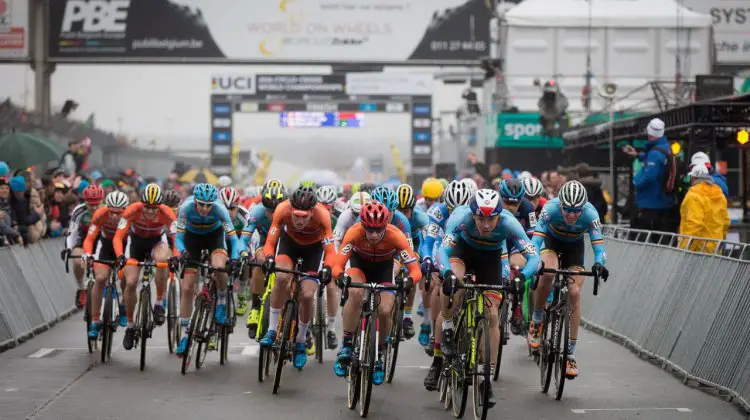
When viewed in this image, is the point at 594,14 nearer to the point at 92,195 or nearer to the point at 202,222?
the point at 92,195

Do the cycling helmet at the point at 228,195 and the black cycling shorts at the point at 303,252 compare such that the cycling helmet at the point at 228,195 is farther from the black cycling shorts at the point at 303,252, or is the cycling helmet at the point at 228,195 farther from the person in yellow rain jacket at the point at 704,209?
the person in yellow rain jacket at the point at 704,209

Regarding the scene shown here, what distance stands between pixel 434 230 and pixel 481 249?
1657mm

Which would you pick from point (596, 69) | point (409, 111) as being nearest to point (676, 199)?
point (596, 69)

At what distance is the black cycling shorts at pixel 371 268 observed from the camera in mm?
11766

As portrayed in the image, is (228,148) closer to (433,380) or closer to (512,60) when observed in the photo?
(512,60)

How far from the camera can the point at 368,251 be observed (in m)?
11.7

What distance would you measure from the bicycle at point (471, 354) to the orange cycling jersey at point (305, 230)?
5.89 feet

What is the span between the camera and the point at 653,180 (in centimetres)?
1798

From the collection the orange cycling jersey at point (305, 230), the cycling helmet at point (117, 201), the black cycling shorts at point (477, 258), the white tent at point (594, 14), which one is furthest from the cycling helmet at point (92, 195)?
the white tent at point (594, 14)

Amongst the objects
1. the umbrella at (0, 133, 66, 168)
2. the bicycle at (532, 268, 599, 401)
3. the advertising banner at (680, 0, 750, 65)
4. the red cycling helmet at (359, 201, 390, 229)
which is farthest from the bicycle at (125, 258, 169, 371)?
the advertising banner at (680, 0, 750, 65)

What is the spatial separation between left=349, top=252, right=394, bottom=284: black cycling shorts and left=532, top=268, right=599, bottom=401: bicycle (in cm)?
131

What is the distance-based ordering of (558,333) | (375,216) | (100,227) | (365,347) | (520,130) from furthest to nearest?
(520,130) < (100,227) < (558,333) < (375,216) < (365,347)

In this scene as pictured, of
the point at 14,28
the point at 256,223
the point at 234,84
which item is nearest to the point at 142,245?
the point at 256,223

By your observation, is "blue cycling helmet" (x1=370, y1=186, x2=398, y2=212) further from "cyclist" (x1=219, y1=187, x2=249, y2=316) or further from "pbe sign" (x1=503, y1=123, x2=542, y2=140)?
"pbe sign" (x1=503, y1=123, x2=542, y2=140)
